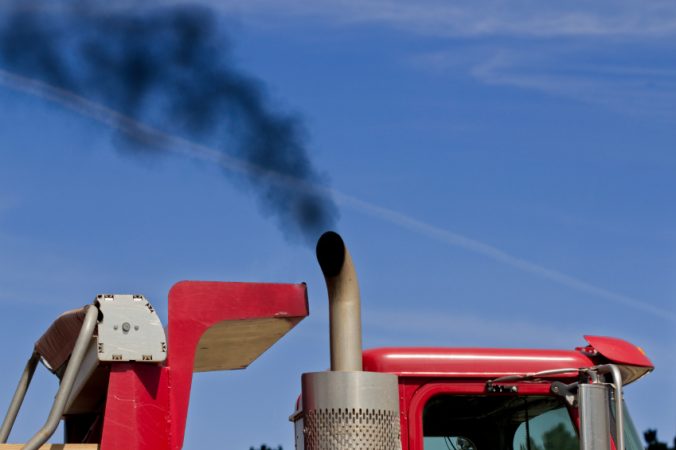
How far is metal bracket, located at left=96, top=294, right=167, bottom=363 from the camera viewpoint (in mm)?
6531

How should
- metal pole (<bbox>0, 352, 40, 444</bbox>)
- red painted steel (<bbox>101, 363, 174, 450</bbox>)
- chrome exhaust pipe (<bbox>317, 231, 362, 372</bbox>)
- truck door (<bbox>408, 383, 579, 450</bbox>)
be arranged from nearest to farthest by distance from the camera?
red painted steel (<bbox>101, 363, 174, 450</bbox>), chrome exhaust pipe (<bbox>317, 231, 362, 372</bbox>), truck door (<bbox>408, 383, 579, 450</bbox>), metal pole (<bbox>0, 352, 40, 444</bbox>)

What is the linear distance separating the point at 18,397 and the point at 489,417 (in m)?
2.95

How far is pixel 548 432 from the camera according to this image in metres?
7.03

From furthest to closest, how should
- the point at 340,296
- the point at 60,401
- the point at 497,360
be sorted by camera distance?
the point at 497,360 < the point at 340,296 < the point at 60,401

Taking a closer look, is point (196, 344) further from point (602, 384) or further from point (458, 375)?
point (602, 384)

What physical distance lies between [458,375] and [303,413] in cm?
104

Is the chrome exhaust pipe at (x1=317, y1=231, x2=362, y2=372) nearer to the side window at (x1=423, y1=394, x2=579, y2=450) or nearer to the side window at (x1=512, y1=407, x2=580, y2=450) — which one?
the side window at (x1=423, y1=394, x2=579, y2=450)

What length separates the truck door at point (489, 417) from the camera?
697 centimetres

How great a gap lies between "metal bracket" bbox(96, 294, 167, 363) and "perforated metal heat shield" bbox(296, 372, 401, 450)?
85 centimetres

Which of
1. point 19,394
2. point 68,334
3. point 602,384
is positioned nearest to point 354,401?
point 602,384

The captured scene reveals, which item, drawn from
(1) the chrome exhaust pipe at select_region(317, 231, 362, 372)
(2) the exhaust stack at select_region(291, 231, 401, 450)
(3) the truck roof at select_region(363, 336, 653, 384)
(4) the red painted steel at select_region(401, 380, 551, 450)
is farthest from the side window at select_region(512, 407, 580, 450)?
(1) the chrome exhaust pipe at select_region(317, 231, 362, 372)

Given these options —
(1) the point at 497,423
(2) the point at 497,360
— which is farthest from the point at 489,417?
(2) the point at 497,360

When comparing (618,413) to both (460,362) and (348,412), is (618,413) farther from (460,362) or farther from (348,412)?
(348,412)

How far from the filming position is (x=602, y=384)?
6.23m
